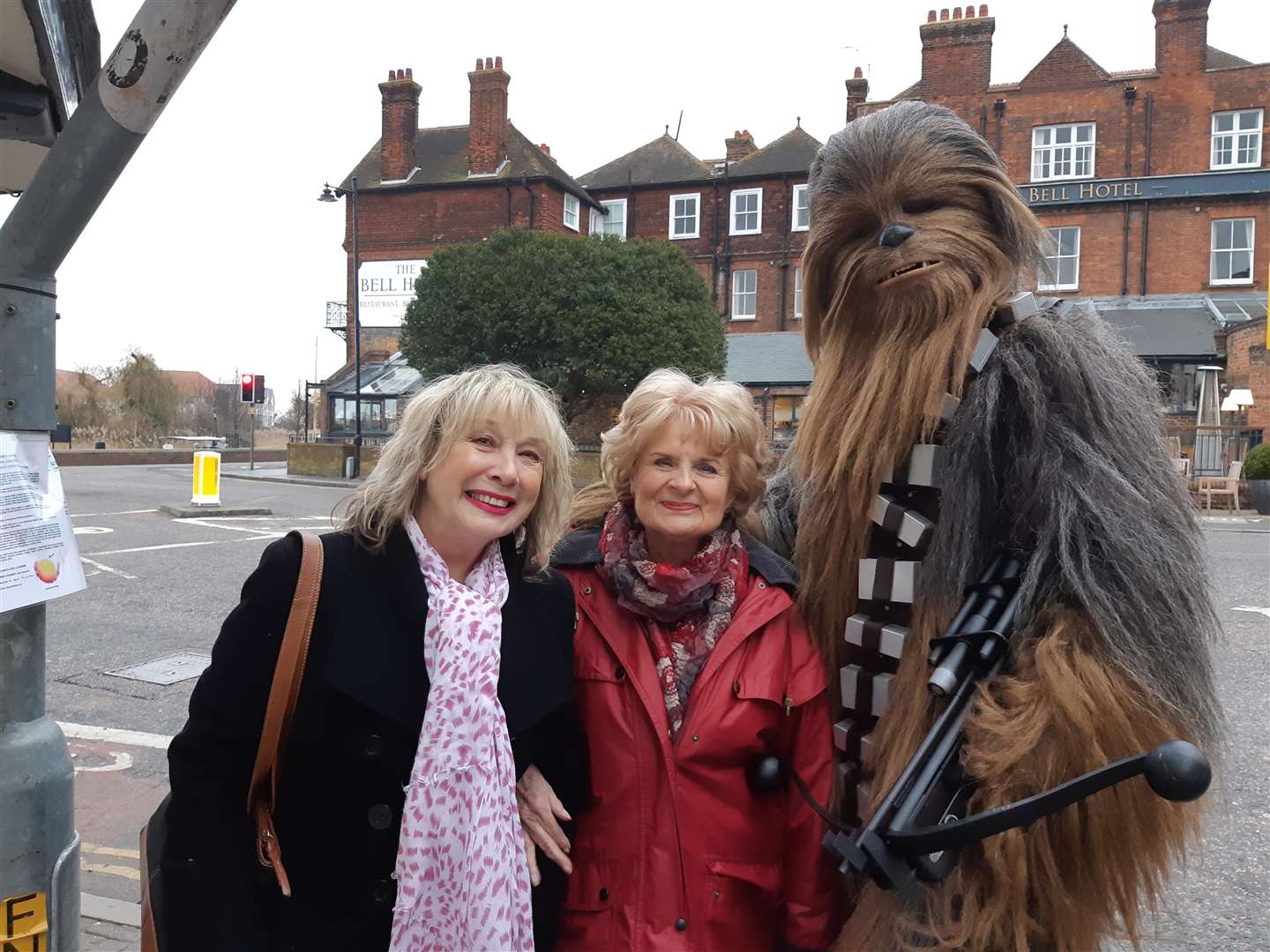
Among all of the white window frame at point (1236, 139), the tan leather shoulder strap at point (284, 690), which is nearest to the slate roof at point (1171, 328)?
the white window frame at point (1236, 139)

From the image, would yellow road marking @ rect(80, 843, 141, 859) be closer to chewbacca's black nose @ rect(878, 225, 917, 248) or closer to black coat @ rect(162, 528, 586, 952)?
black coat @ rect(162, 528, 586, 952)

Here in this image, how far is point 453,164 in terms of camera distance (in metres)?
27.3

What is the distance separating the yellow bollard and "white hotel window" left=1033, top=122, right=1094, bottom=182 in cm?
2042

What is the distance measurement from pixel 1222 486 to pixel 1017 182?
8.57 metres

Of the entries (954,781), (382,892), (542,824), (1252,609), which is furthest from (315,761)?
(1252,609)

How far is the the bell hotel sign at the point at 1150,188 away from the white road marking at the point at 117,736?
2214 cm

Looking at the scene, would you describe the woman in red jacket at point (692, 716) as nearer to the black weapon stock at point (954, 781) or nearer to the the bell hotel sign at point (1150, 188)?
the black weapon stock at point (954, 781)

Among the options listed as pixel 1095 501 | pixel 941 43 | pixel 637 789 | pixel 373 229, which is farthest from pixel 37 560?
pixel 373 229

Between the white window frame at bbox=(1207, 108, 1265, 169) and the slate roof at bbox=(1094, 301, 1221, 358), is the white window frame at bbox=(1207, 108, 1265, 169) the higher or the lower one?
the higher one

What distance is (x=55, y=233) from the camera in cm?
182

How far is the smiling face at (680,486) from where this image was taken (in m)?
1.98

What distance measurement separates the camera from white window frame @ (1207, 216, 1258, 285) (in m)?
22.3

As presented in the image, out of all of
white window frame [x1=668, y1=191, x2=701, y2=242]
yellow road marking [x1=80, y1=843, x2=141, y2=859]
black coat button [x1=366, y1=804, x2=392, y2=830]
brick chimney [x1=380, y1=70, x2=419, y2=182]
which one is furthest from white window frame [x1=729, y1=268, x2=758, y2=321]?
black coat button [x1=366, y1=804, x2=392, y2=830]

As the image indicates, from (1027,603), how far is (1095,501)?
0.73ft
